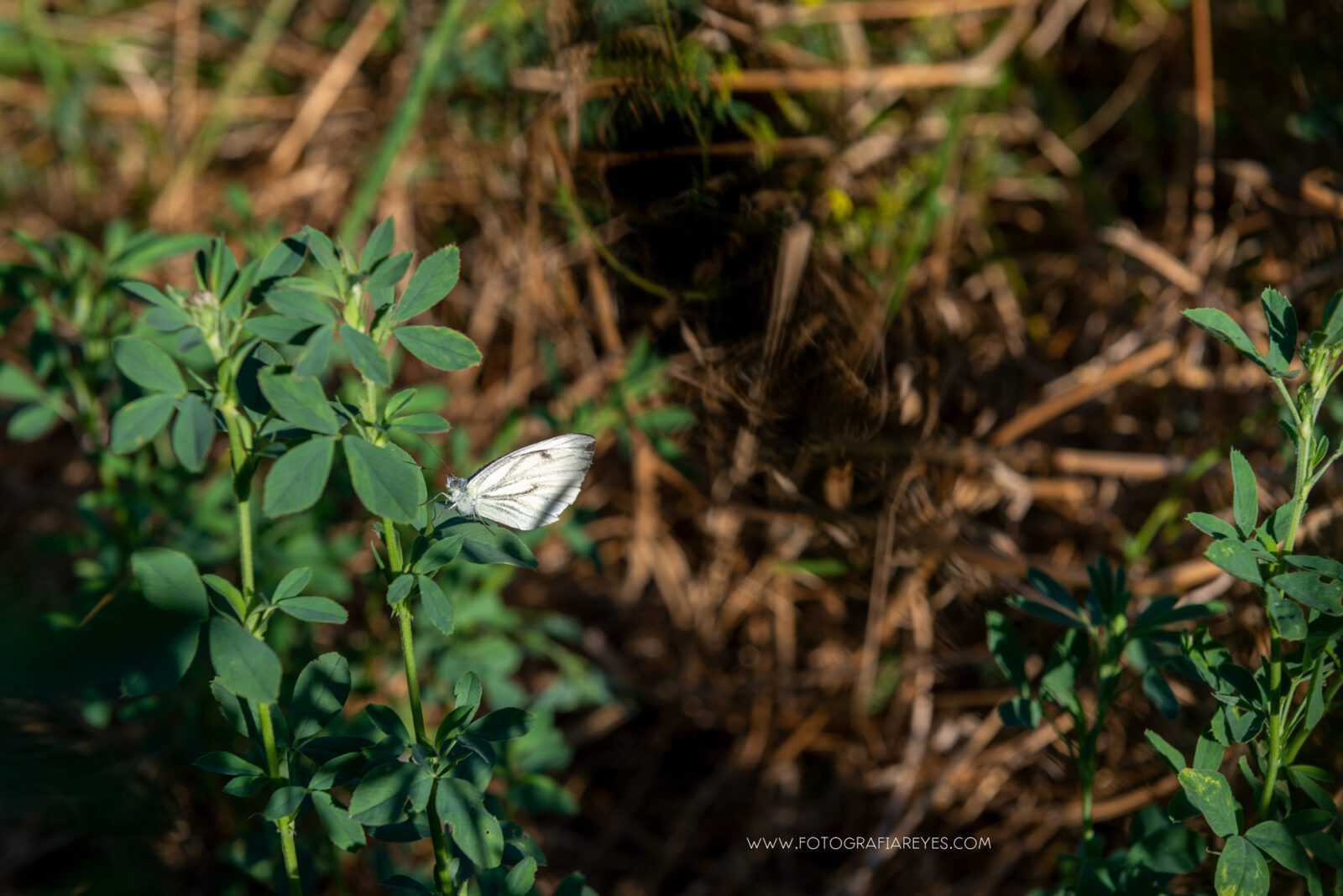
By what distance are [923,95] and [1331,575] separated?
2037 mm

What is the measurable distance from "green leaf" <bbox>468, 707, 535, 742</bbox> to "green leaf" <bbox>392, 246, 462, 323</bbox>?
38 centimetres

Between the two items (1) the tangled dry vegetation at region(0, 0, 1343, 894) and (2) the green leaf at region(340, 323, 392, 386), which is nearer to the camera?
(2) the green leaf at region(340, 323, 392, 386)

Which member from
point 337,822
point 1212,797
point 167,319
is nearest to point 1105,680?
point 1212,797

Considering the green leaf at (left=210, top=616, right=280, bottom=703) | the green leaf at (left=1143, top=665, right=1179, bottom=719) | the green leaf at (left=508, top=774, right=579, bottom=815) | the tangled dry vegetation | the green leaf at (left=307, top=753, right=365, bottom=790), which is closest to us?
the green leaf at (left=210, top=616, right=280, bottom=703)

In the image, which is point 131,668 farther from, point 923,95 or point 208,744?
point 923,95

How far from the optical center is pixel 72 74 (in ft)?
10.1

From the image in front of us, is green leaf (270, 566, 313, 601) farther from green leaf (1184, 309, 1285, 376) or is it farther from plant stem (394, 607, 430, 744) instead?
green leaf (1184, 309, 1285, 376)

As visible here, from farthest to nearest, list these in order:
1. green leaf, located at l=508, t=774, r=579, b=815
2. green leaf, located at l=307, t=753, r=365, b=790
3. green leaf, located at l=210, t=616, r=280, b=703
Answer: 1. green leaf, located at l=508, t=774, r=579, b=815
2. green leaf, located at l=307, t=753, r=365, b=790
3. green leaf, located at l=210, t=616, r=280, b=703

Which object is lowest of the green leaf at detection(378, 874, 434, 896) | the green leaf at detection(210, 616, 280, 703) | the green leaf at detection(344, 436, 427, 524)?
the green leaf at detection(378, 874, 434, 896)

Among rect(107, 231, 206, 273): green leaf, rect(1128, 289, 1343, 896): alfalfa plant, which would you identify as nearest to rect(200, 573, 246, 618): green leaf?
rect(107, 231, 206, 273): green leaf

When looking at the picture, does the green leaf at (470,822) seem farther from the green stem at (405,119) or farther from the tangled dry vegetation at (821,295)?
the green stem at (405,119)

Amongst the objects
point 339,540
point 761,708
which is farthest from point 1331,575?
point 339,540

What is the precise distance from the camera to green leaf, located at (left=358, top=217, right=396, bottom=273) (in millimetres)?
1113

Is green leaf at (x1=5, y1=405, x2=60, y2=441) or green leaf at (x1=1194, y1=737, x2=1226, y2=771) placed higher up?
green leaf at (x1=5, y1=405, x2=60, y2=441)
